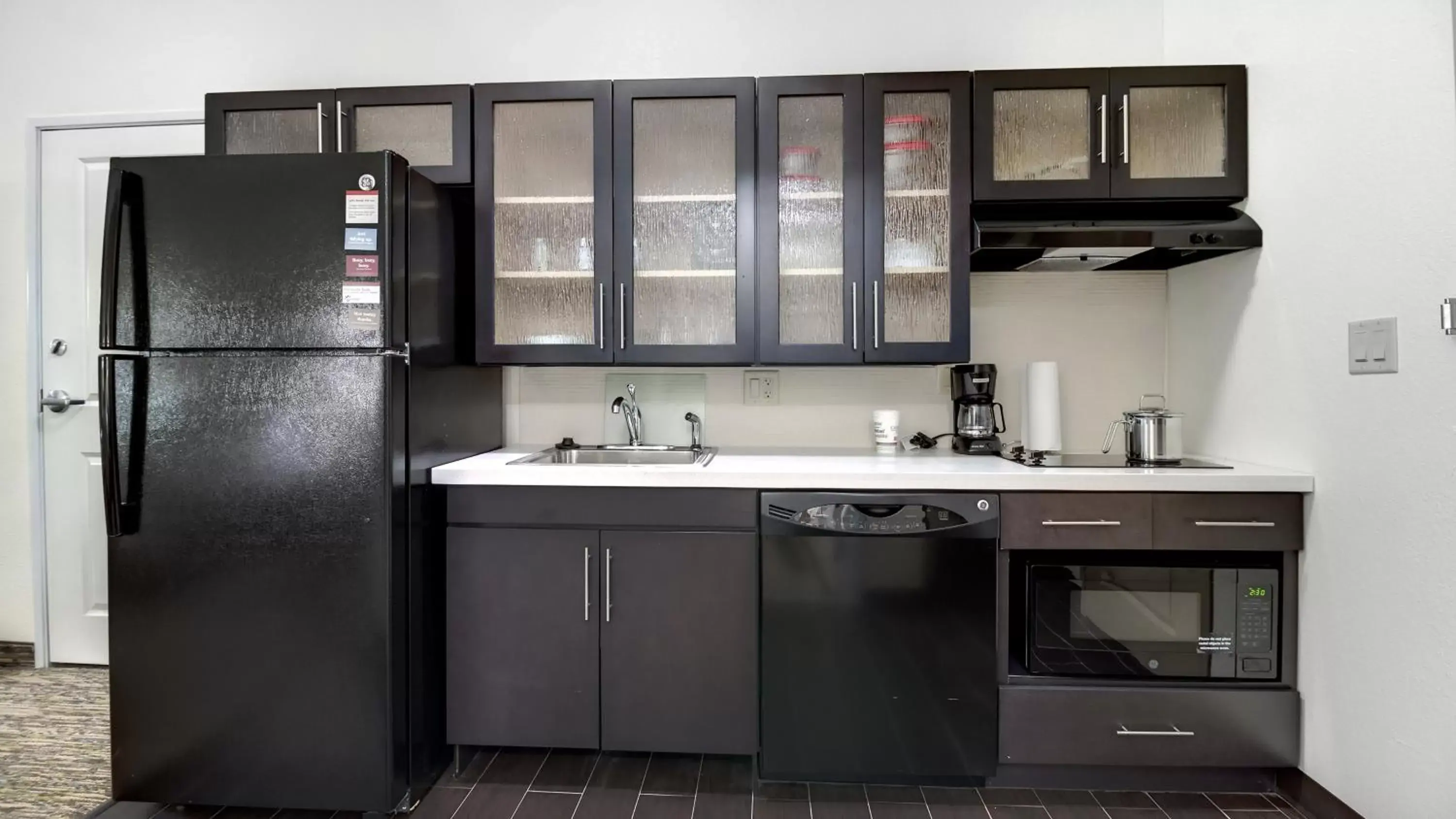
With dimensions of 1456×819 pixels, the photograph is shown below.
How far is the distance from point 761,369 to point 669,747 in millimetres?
1281

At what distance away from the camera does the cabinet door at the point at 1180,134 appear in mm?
2047

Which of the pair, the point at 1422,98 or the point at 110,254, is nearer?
the point at 1422,98

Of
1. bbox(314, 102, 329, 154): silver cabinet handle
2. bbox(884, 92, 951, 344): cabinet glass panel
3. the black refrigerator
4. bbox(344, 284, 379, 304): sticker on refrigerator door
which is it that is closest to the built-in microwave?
bbox(884, 92, 951, 344): cabinet glass panel

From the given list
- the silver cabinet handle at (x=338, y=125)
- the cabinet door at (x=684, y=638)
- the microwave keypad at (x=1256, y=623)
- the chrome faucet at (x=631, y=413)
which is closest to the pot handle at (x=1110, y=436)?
the microwave keypad at (x=1256, y=623)

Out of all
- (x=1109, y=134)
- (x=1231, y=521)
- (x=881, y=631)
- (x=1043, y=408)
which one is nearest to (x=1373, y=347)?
(x=1231, y=521)

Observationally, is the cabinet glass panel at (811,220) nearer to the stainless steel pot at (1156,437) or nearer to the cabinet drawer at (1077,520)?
the cabinet drawer at (1077,520)

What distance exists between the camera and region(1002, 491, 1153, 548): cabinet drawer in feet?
5.94

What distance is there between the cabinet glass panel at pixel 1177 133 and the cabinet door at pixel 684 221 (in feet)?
3.86

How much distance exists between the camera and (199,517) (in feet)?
5.71

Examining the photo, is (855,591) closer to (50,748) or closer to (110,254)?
(110,254)

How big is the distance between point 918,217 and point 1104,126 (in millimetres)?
612

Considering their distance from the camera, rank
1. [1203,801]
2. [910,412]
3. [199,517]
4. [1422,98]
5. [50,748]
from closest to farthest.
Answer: [1422,98] → [199,517] → [1203,801] → [50,748] → [910,412]

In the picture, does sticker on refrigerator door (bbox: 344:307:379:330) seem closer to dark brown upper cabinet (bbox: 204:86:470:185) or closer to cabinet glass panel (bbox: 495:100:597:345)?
cabinet glass panel (bbox: 495:100:597:345)

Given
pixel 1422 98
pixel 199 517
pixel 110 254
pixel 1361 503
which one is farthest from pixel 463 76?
pixel 1361 503
